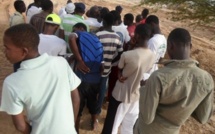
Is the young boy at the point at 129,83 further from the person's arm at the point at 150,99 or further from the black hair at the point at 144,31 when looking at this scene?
the person's arm at the point at 150,99

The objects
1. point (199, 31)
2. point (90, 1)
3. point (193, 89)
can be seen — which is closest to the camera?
point (193, 89)

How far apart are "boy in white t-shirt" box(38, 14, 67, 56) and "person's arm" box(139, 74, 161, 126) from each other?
1.55m

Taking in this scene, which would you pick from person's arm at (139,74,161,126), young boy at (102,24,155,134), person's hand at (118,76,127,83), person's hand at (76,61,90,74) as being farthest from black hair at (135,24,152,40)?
person's arm at (139,74,161,126)

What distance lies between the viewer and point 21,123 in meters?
2.11

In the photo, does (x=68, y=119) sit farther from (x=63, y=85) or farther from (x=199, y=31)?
(x=199, y=31)

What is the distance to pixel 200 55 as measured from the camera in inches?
452

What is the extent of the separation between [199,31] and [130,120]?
51.0ft

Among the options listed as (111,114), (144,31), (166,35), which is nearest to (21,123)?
(144,31)

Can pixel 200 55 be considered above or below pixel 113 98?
below

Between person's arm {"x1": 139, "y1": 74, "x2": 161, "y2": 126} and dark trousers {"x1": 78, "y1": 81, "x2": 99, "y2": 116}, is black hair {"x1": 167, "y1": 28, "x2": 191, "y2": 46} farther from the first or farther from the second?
dark trousers {"x1": 78, "y1": 81, "x2": 99, "y2": 116}

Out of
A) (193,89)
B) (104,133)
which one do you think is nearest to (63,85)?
(193,89)

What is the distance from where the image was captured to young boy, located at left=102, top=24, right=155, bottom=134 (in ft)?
12.0

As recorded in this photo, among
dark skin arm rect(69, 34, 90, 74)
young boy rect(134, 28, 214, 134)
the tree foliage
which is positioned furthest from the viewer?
the tree foliage

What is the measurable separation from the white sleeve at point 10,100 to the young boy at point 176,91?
3.39 ft
